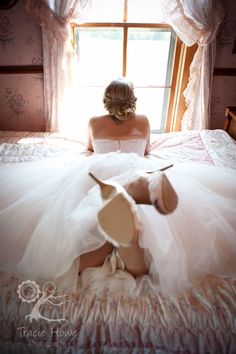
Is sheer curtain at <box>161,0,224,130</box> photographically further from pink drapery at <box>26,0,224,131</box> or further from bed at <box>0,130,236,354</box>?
bed at <box>0,130,236,354</box>

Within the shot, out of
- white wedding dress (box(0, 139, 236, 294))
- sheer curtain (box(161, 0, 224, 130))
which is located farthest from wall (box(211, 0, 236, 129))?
white wedding dress (box(0, 139, 236, 294))

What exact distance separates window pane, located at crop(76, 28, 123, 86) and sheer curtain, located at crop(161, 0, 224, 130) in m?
0.46

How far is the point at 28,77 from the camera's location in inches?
78.3

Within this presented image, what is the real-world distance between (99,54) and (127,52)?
24cm

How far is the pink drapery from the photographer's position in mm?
1634

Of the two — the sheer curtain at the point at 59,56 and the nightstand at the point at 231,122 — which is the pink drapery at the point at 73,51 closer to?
the sheer curtain at the point at 59,56

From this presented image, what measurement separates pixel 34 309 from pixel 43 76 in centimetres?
174

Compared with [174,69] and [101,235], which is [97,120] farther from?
[174,69]

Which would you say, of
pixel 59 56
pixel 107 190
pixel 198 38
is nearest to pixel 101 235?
pixel 107 190

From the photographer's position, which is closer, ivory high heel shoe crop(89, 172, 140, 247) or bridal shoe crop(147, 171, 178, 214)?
ivory high heel shoe crop(89, 172, 140, 247)

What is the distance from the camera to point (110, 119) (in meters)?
1.43

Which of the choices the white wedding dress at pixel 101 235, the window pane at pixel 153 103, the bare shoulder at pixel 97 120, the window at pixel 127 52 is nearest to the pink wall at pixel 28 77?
the window at pixel 127 52

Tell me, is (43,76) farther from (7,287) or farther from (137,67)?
(7,287)

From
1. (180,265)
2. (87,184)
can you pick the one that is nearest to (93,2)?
(87,184)
